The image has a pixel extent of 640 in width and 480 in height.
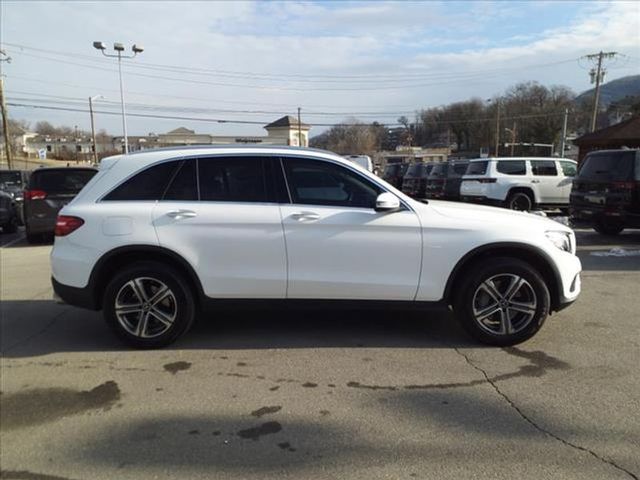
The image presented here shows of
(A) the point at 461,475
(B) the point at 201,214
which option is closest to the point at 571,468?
(A) the point at 461,475

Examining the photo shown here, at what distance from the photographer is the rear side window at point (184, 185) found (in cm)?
457

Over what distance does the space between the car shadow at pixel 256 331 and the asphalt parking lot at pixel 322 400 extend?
1.1 inches

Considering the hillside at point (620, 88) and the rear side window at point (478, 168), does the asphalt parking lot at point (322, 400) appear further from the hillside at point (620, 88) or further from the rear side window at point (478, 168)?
the hillside at point (620, 88)

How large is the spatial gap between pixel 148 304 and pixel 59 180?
7.93m

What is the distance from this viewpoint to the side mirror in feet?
14.3

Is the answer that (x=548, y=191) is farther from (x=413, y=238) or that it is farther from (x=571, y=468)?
(x=571, y=468)

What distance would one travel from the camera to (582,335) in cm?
491

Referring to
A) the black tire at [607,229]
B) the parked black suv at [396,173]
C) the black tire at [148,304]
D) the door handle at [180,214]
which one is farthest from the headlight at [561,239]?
the parked black suv at [396,173]

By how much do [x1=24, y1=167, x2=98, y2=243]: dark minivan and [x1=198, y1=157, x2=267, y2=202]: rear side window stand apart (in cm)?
730

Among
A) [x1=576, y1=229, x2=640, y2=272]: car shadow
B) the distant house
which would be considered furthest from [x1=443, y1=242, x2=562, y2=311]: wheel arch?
the distant house

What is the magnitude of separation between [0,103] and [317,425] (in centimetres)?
4683

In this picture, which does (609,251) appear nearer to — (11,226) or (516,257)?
(516,257)

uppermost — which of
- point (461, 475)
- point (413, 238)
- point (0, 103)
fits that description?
point (0, 103)

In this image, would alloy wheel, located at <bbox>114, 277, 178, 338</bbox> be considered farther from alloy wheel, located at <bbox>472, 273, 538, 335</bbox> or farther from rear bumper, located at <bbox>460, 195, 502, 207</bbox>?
rear bumper, located at <bbox>460, 195, 502, 207</bbox>
